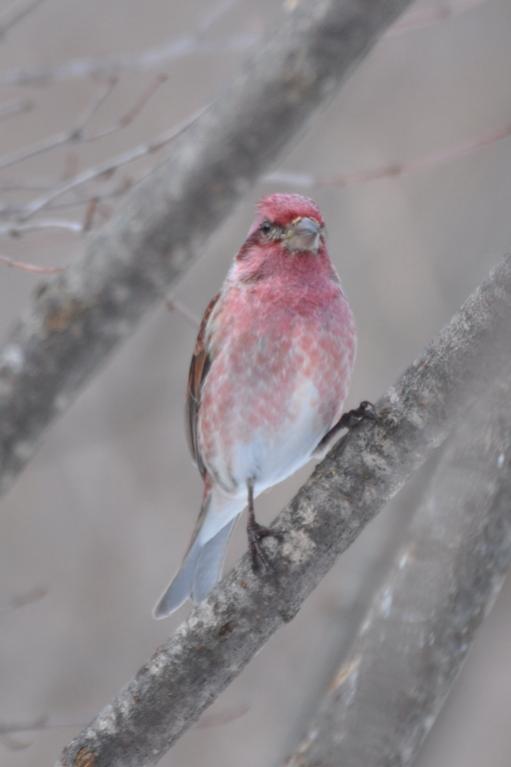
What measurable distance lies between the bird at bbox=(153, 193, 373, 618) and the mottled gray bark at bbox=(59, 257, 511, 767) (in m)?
1.19

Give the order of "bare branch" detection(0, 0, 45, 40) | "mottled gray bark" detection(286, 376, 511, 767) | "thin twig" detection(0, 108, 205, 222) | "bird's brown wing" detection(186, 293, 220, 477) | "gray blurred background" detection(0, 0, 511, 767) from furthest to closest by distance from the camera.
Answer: "gray blurred background" detection(0, 0, 511, 767) < "bird's brown wing" detection(186, 293, 220, 477) < "bare branch" detection(0, 0, 45, 40) < "thin twig" detection(0, 108, 205, 222) < "mottled gray bark" detection(286, 376, 511, 767)

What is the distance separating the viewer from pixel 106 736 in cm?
317

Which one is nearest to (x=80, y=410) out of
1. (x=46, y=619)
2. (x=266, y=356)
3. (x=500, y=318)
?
→ (x=46, y=619)

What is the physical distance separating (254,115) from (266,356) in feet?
4.25

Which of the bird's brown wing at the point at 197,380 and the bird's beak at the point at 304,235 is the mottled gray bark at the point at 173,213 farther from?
the bird's brown wing at the point at 197,380

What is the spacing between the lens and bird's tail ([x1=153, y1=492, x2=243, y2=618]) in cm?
473

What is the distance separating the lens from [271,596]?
3.18m

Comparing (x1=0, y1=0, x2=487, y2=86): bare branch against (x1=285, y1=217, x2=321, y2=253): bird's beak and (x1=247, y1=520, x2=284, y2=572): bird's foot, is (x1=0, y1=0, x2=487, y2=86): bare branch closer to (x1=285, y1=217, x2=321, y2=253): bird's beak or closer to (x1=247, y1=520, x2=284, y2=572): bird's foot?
(x1=285, y1=217, x2=321, y2=253): bird's beak

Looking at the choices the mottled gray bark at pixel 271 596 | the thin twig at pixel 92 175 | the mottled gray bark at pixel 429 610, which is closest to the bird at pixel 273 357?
the thin twig at pixel 92 175

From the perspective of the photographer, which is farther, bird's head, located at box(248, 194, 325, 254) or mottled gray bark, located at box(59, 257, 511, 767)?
bird's head, located at box(248, 194, 325, 254)

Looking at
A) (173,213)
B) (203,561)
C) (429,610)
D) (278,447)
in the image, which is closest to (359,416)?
(173,213)

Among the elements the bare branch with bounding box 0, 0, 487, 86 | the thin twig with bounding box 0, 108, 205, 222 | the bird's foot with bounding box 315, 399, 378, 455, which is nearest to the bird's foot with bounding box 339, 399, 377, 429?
the bird's foot with bounding box 315, 399, 378, 455

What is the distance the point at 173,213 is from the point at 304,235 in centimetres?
125

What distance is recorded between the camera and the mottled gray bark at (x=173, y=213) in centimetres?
329
